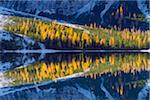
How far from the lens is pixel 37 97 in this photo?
11.5 metres

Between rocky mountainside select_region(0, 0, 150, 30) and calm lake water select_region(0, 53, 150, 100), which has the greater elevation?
rocky mountainside select_region(0, 0, 150, 30)

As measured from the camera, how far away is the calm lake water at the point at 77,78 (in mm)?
11500

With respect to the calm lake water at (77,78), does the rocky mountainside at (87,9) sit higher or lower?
higher

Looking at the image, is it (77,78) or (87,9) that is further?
(87,9)

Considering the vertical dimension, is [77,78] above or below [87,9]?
below

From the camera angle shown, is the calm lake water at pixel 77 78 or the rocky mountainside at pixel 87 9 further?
the rocky mountainside at pixel 87 9

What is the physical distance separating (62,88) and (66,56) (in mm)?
6265

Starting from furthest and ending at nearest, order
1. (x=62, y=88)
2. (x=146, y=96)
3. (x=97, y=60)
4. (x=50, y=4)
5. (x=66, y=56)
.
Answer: (x=50, y=4) → (x=66, y=56) → (x=97, y=60) → (x=62, y=88) → (x=146, y=96)

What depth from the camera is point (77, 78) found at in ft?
43.3

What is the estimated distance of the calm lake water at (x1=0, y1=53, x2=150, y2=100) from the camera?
11.5 meters

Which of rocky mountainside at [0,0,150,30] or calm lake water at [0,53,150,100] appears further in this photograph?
rocky mountainside at [0,0,150,30]

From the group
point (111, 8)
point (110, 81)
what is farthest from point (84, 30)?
point (110, 81)

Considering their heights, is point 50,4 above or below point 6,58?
above

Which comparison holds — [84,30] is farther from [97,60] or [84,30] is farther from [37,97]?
→ [37,97]
